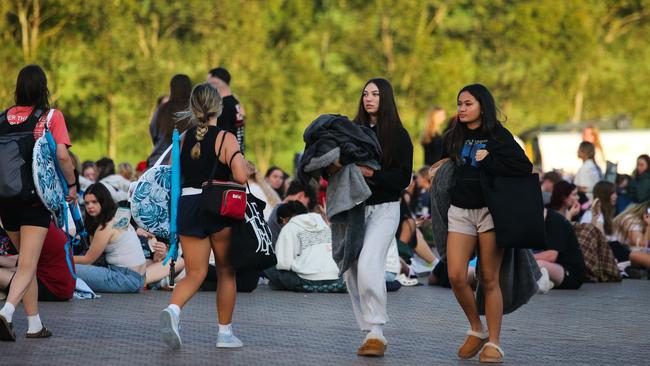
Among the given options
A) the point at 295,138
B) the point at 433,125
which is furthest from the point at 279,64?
the point at 433,125

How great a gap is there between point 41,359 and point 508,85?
40239 mm

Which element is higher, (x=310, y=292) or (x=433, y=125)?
(x=433, y=125)

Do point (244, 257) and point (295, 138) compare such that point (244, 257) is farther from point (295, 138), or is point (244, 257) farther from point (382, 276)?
point (295, 138)

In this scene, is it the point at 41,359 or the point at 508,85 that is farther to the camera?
the point at 508,85

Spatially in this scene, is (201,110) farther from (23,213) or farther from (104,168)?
(104,168)

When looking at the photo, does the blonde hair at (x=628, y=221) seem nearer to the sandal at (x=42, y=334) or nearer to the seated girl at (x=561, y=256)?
the seated girl at (x=561, y=256)

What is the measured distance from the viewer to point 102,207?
43.2 feet

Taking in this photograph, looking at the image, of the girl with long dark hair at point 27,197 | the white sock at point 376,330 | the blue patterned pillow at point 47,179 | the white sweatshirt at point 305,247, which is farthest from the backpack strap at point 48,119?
the white sweatshirt at point 305,247

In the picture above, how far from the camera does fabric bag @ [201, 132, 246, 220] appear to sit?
879 cm

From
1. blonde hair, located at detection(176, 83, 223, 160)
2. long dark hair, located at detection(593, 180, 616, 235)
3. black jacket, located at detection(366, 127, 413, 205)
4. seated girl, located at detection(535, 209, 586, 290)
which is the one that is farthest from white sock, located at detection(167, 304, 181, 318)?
long dark hair, located at detection(593, 180, 616, 235)

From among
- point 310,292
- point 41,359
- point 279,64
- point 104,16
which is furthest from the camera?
point 279,64

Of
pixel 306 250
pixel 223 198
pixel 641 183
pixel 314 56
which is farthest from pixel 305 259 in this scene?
pixel 314 56

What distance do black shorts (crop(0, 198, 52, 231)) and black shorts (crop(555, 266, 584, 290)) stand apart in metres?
7.25

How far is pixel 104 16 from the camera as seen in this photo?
36.4 meters
